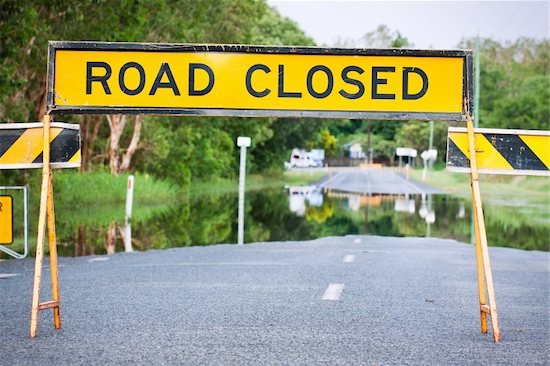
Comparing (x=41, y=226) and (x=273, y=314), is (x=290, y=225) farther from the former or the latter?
(x=41, y=226)

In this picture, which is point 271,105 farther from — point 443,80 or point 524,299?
point 524,299

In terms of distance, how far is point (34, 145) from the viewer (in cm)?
685

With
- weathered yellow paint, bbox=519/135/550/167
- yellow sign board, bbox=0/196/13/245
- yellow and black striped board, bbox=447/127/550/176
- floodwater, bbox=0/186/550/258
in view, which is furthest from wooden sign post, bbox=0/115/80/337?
floodwater, bbox=0/186/550/258

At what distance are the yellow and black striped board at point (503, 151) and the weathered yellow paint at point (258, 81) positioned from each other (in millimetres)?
276

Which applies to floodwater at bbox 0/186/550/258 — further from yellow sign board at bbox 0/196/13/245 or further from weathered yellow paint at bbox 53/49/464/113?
weathered yellow paint at bbox 53/49/464/113

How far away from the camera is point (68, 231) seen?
21062 millimetres

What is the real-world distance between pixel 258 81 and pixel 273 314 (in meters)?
1.79

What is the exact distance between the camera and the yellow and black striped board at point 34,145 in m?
6.81

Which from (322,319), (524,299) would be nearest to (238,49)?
(322,319)

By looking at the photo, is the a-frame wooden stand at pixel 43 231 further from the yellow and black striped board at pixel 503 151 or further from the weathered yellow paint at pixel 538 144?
the weathered yellow paint at pixel 538 144

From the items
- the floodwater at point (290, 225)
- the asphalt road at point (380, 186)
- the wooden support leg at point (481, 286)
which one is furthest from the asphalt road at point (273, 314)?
the asphalt road at point (380, 186)

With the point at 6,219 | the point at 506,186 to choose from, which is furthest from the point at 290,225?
the point at 506,186

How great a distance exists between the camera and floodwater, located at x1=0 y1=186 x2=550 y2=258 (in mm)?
19594

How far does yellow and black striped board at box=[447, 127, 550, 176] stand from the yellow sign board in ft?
14.1
